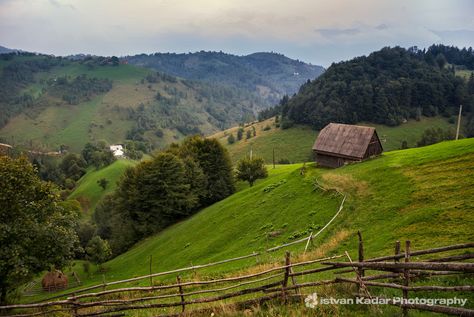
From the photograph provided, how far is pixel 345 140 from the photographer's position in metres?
56.3

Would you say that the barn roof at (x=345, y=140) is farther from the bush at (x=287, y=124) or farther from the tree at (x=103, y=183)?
the bush at (x=287, y=124)

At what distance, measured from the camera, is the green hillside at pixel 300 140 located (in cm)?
14200

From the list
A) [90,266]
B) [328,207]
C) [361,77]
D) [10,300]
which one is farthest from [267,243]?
[361,77]

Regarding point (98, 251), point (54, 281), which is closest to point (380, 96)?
point (98, 251)

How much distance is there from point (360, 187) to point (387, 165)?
5.98 m

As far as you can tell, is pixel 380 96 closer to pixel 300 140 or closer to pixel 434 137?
pixel 300 140

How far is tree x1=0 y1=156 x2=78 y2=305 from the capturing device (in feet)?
95.4

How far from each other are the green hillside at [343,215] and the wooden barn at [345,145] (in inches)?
122

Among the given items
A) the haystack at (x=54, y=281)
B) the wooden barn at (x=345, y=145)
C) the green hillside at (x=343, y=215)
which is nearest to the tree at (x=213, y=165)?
the green hillside at (x=343, y=215)

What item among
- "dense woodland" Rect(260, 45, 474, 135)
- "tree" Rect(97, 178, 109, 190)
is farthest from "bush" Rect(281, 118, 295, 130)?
"tree" Rect(97, 178, 109, 190)

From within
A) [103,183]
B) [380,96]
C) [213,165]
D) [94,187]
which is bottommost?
[94,187]

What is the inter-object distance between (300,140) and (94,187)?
8469 centimetres

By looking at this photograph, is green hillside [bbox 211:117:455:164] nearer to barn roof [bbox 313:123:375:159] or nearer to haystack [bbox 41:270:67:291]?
barn roof [bbox 313:123:375:159]

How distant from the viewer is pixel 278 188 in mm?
50469
